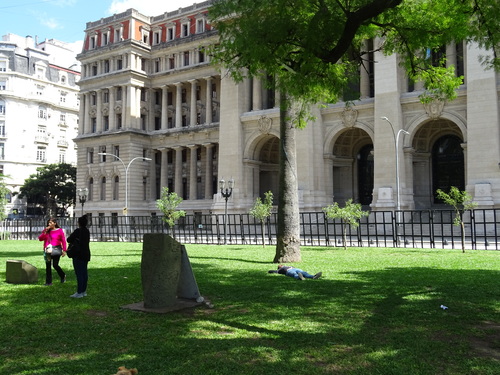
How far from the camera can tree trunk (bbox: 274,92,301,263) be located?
1812cm

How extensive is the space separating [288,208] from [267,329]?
11074 millimetres

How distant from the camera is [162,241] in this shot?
9055 millimetres

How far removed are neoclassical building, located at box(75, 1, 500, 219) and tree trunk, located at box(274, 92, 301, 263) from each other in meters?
3.66

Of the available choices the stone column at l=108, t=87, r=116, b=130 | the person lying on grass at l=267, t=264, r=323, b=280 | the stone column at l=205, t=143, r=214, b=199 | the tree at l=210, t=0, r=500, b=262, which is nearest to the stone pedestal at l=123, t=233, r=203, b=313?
the tree at l=210, t=0, r=500, b=262

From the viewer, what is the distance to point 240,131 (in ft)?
168

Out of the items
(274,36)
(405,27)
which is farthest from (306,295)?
(405,27)

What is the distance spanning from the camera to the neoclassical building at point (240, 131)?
39.8 m

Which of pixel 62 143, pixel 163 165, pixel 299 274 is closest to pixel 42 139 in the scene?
pixel 62 143

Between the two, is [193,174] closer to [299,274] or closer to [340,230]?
[340,230]

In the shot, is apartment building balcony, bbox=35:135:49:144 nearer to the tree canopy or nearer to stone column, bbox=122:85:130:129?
stone column, bbox=122:85:130:129

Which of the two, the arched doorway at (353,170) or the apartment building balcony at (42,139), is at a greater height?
the apartment building balcony at (42,139)

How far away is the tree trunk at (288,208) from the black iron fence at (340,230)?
10.00 m

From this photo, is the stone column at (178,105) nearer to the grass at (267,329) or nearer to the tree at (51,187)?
the tree at (51,187)

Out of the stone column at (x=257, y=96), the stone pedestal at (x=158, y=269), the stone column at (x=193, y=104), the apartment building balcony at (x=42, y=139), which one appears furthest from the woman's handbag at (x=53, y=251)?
the apartment building balcony at (x=42, y=139)
